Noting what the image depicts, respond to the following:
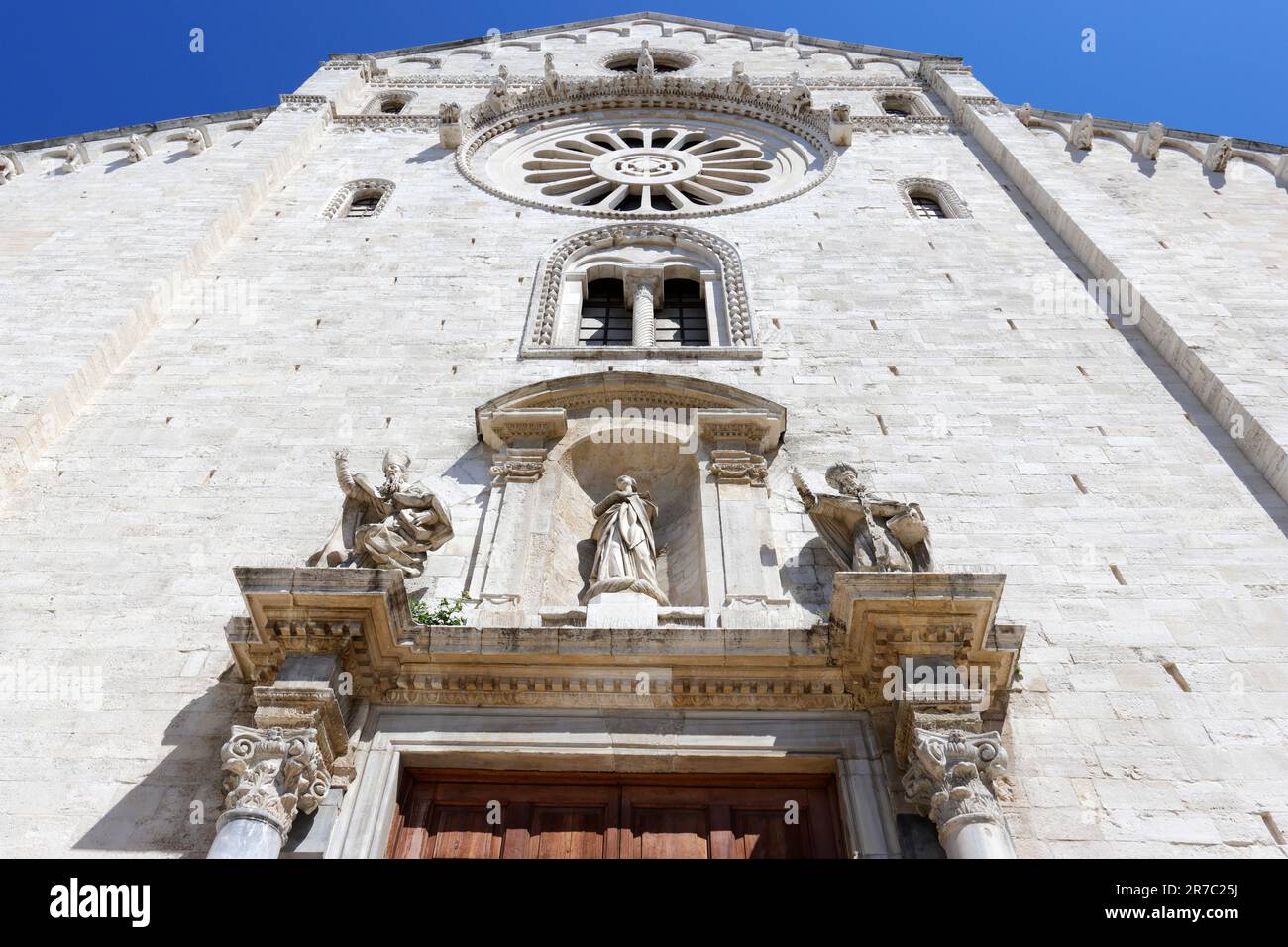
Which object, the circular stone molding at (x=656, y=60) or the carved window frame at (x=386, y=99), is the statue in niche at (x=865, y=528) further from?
the circular stone molding at (x=656, y=60)

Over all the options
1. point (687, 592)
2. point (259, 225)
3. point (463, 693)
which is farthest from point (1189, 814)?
point (259, 225)

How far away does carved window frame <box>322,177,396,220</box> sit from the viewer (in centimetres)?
1641

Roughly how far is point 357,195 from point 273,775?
40.4ft

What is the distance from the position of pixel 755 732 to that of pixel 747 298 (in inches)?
285

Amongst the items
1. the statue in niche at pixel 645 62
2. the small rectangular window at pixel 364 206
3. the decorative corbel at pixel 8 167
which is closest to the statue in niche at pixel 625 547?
the small rectangular window at pixel 364 206

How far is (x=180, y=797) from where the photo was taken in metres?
7.61

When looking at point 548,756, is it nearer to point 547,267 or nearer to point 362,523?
point 362,523

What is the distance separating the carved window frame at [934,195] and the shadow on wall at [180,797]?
12030 mm

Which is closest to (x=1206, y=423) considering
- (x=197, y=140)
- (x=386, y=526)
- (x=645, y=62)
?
(x=386, y=526)

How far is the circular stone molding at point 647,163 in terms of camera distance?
17500 mm

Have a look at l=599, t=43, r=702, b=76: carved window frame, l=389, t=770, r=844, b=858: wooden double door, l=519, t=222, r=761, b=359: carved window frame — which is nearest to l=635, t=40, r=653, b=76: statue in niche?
l=599, t=43, r=702, b=76: carved window frame

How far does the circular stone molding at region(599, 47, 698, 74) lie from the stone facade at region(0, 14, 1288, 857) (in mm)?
4925

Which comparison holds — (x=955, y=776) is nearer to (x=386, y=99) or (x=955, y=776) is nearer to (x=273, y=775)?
(x=273, y=775)

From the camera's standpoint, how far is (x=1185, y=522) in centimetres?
1007
